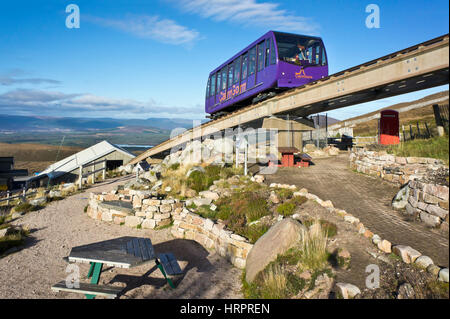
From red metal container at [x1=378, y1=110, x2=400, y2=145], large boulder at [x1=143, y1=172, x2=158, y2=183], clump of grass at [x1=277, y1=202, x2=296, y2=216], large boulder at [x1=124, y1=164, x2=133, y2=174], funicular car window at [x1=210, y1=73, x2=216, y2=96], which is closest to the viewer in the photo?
red metal container at [x1=378, y1=110, x2=400, y2=145]

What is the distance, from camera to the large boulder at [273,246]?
541cm

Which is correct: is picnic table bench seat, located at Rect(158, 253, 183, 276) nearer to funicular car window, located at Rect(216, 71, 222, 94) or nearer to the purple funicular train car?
the purple funicular train car

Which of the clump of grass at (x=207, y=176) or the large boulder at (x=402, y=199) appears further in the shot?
the clump of grass at (x=207, y=176)

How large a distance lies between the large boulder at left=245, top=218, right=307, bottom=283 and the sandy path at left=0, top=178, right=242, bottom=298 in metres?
0.54

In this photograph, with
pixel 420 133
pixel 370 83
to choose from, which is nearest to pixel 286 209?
pixel 420 133

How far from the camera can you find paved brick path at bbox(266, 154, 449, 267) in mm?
4062

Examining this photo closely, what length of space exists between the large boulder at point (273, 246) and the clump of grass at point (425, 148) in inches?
93.4

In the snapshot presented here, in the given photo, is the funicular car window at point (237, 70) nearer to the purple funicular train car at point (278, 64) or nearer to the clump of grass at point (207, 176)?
the purple funicular train car at point (278, 64)

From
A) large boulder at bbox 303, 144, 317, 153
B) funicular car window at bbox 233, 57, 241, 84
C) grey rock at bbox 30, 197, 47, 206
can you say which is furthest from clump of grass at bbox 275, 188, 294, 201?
grey rock at bbox 30, 197, 47, 206

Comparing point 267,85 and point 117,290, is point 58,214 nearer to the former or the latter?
point 117,290

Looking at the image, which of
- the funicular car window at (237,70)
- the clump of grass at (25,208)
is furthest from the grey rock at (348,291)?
the funicular car window at (237,70)

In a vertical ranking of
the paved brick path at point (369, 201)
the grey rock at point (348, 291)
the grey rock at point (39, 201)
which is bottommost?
the grey rock at point (39, 201)
